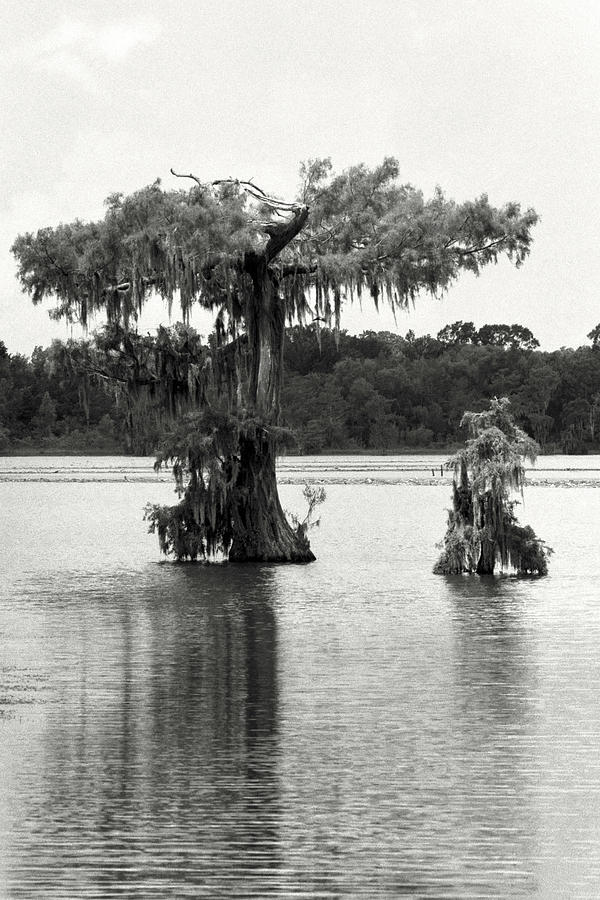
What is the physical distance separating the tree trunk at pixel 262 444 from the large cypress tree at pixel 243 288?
0.10 ft

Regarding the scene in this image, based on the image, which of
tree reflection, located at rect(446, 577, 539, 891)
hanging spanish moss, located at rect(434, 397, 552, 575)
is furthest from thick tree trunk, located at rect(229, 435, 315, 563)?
tree reflection, located at rect(446, 577, 539, 891)

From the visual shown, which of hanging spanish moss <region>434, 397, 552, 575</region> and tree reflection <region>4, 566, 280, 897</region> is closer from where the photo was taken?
tree reflection <region>4, 566, 280, 897</region>

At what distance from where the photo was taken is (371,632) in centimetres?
2005

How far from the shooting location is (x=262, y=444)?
97.3 ft

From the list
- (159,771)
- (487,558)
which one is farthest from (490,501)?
(159,771)

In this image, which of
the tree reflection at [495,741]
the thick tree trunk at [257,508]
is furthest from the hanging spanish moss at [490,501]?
the tree reflection at [495,741]

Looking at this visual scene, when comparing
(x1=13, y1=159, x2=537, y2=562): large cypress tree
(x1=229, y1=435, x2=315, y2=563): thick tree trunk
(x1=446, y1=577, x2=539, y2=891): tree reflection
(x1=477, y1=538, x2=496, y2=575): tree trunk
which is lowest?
(x1=446, y1=577, x2=539, y2=891): tree reflection

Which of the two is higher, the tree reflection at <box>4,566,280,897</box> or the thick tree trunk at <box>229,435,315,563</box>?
the thick tree trunk at <box>229,435,315,563</box>

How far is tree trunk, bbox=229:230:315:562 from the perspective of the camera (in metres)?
29.4

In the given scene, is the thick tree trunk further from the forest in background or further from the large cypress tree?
the forest in background

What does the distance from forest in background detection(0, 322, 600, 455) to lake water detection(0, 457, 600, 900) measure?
407ft

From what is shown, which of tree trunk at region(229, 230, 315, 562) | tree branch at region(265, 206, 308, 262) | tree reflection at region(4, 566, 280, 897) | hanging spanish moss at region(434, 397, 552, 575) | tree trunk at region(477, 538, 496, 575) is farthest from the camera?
tree trunk at region(229, 230, 315, 562)

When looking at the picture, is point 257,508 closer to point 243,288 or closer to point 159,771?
point 243,288

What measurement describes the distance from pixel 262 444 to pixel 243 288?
3181mm
